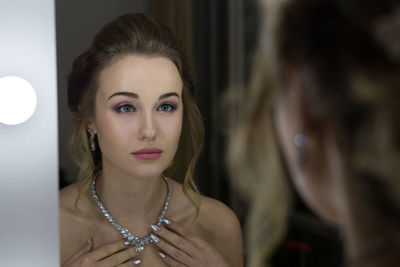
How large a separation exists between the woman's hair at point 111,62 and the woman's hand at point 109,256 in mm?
93

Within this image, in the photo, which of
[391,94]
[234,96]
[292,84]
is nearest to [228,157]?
[234,96]

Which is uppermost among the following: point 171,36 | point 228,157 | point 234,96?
point 171,36

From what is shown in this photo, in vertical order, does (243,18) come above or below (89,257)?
above

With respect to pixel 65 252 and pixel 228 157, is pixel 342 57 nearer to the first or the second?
pixel 228 157

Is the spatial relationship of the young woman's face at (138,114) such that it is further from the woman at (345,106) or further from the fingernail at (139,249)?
the woman at (345,106)

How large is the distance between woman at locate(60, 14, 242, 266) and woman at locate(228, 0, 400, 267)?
0.80ft

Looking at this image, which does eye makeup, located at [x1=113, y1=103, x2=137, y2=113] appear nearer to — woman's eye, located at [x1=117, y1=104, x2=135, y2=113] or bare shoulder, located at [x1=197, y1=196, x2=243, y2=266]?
Result: woman's eye, located at [x1=117, y1=104, x2=135, y2=113]

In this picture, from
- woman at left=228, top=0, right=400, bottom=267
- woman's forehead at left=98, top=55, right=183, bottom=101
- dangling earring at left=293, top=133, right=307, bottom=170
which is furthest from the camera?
woman's forehead at left=98, top=55, right=183, bottom=101

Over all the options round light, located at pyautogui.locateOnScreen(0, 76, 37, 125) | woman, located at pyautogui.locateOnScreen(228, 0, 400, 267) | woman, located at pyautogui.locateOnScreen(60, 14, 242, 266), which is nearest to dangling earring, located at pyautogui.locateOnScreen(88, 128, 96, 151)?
woman, located at pyautogui.locateOnScreen(60, 14, 242, 266)

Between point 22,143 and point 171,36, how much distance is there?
1.09ft

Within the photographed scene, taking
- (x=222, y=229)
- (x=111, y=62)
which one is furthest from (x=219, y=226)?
(x=111, y=62)

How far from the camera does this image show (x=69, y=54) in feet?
2.70

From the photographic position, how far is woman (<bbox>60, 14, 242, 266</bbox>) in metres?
0.80

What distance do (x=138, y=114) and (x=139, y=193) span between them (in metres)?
0.15
